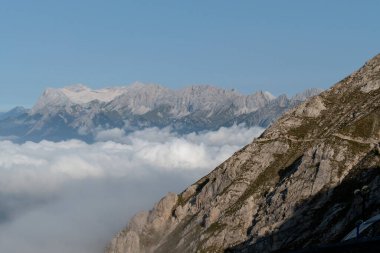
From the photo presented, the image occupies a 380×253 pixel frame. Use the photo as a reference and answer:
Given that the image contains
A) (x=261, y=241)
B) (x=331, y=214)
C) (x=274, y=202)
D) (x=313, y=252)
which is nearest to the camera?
(x=313, y=252)

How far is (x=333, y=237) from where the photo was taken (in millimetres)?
148500

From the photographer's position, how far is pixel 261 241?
586ft

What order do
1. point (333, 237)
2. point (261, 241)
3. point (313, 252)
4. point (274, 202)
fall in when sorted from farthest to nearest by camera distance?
point (274, 202), point (261, 241), point (333, 237), point (313, 252)

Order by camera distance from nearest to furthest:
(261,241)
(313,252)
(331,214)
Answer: (313,252)
(331,214)
(261,241)

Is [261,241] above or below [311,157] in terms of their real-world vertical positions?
below

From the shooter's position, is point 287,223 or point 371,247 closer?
point 371,247

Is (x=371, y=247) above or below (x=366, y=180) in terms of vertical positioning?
below

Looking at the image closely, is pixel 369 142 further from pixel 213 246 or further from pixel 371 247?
pixel 371 247

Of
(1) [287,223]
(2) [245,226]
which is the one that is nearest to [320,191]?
(1) [287,223]

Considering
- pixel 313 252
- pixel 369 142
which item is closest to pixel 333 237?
pixel 369 142

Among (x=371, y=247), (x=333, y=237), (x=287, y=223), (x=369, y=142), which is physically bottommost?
(x=371, y=247)

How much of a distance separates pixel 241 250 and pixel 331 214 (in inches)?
1244

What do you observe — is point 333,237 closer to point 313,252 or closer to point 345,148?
point 345,148

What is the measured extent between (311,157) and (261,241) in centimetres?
Answer: 3453
